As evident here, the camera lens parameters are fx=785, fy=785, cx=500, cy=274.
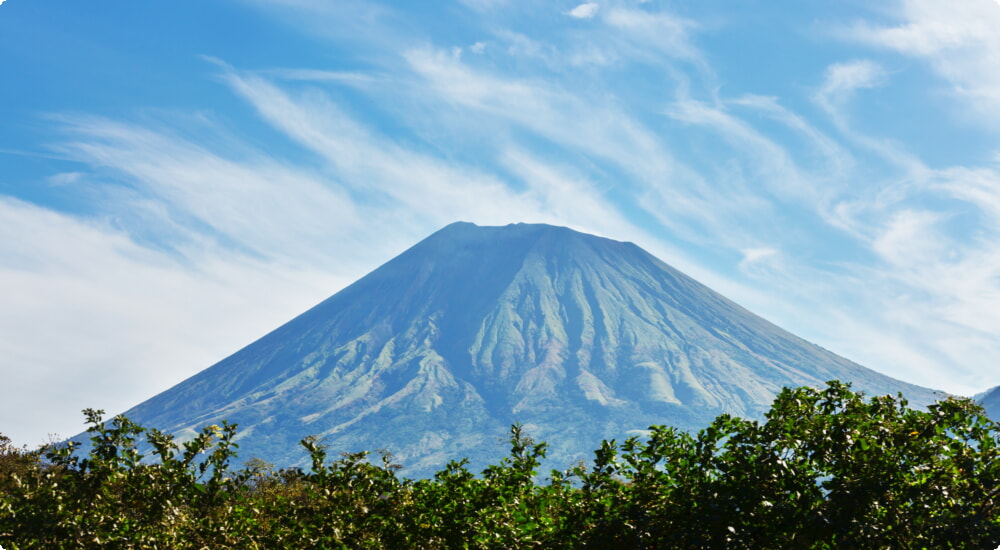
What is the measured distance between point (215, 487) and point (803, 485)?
5795 millimetres

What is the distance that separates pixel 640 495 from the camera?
7.73 m

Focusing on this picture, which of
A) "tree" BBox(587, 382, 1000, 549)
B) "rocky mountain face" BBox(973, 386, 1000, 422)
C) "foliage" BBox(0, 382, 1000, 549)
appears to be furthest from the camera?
"rocky mountain face" BBox(973, 386, 1000, 422)

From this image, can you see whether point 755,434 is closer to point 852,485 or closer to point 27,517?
point 852,485

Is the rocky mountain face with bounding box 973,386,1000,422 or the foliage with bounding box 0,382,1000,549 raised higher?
the rocky mountain face with bounding box 973,386,1000,422

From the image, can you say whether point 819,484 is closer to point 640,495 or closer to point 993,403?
point 640,495

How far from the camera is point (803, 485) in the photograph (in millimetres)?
7246

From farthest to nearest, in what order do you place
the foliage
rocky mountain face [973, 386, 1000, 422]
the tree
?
rocky mountain face [973, 386, 1000, 422] < the foliage < the tree

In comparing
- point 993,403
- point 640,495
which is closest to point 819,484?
point 640,495

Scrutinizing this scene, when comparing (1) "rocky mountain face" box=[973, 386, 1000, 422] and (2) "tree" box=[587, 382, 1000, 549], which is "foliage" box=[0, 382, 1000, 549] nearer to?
(2) "tree" box=[587, 382, 1000, 549]

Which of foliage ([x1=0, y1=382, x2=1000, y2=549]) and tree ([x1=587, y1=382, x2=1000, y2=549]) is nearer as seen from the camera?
tree ([x1=587, y1=382, x2=1000, y2=549])

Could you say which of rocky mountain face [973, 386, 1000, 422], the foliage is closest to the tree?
the foliage

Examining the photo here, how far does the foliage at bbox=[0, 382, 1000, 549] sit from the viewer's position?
699cm

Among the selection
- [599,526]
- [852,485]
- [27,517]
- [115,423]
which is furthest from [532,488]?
[27,517]

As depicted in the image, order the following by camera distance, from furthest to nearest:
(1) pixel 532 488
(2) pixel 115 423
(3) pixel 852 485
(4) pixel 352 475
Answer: (1) pixel 532 488 → (4) pixel 352 475 → (2) pixel 115 423 → (3) pixel 852 485
